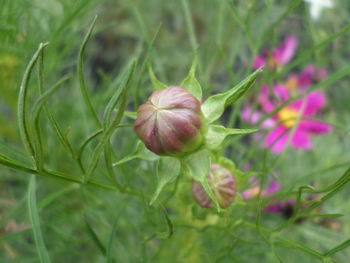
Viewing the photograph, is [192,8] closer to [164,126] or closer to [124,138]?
[124,138]

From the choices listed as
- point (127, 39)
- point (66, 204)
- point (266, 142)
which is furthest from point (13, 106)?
point (127, 39)

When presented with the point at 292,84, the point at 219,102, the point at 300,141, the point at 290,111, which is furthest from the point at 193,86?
the point at 292,84

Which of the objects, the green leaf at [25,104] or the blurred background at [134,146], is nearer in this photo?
the green leaf at [25,104]

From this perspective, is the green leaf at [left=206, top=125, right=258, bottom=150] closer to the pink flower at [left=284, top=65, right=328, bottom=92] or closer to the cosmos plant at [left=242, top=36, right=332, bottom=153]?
the cosmos plant at [left=242, top=36, right=332, bottom=153]

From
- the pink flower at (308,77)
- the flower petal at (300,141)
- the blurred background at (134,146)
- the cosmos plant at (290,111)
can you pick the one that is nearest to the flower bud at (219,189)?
the blurred background at (134,146)

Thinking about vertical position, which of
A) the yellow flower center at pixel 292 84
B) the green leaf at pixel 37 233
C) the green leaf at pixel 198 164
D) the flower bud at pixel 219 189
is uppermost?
the green leaf at pixel 198 164

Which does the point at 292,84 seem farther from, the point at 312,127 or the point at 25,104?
the point at 25,104

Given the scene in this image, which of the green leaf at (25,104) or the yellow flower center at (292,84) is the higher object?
the green leaf at (25,104)

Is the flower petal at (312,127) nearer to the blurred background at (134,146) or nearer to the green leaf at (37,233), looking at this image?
the blurred background at (134,146)

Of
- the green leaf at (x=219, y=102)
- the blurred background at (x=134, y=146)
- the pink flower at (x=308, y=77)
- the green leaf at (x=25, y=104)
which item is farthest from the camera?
the pink flower at (x=308, y=77)
